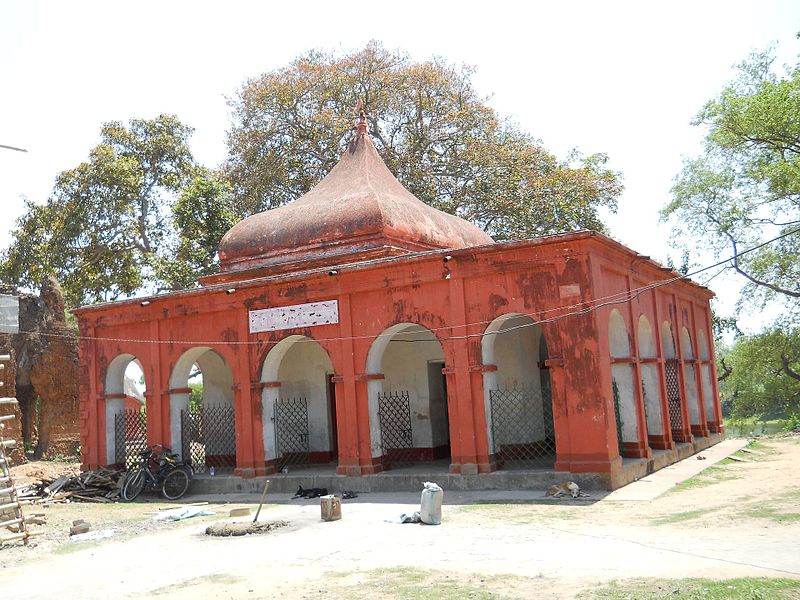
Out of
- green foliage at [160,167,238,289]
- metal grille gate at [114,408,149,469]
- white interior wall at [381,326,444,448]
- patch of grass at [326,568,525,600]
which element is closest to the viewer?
patch of grass at [326,568,525,600]

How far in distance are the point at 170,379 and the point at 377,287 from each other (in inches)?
199

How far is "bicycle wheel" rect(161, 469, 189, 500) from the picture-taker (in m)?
14.3

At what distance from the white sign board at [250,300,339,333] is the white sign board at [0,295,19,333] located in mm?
4058

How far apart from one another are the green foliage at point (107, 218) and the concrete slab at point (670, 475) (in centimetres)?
1607

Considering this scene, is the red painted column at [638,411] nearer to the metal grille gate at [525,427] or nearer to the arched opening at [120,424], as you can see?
the metal grille gate at [525,427]

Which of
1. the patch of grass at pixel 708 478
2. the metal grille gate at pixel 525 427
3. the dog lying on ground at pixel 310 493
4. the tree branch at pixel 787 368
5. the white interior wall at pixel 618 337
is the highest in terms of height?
the white interior wall at pixel 618 337

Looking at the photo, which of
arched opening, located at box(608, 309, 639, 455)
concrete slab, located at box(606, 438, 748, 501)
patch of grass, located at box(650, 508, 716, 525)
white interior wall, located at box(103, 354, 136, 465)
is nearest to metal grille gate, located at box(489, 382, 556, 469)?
arched opening, located at box(608, 309, 639, 455)

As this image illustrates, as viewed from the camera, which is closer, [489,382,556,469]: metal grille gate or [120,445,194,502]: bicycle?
[489,382,556,469]: metal grille gate

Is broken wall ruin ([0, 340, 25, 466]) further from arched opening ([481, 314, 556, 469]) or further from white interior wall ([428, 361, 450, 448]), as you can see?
arched opening ([481, 314, 556, 469])

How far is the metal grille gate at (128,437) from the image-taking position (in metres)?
16.4

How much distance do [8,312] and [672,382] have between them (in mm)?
12803

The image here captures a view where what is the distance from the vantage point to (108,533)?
1055 cm

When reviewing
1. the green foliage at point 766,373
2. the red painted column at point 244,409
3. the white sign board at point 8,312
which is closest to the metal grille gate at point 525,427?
the red painted column at point 244,409

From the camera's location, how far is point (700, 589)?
558 cm
